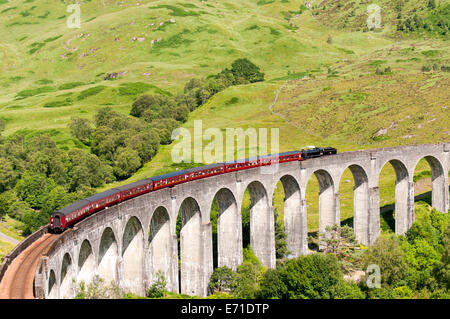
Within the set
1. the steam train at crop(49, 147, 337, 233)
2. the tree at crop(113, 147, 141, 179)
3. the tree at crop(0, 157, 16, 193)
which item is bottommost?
the steam train at crop(49, 147, 337, 233)

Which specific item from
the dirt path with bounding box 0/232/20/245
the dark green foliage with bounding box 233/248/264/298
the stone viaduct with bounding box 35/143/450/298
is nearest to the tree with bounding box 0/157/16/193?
the dirt path with bounding box 0/232/20/245

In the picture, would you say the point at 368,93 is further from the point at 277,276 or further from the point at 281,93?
the point at 277,276

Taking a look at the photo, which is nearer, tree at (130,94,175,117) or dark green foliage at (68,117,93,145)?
dark green foliage at (68,117,93,145)

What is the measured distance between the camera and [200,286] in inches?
2520

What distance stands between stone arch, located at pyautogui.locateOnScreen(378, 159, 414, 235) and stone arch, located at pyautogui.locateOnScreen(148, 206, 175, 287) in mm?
44256

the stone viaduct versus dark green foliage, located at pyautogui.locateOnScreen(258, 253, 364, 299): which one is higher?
the stone viaduct

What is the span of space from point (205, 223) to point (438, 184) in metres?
49.7

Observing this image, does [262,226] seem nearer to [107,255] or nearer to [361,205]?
[361,205]

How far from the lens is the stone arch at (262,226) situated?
233 ft

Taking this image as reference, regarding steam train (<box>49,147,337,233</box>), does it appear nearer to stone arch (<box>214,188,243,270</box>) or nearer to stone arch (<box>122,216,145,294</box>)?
stone arch (<box>122,216,145,294</box>)

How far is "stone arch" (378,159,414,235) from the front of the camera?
86.9 meters

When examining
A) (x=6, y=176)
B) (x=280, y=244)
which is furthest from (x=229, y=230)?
(x=6, y=176)

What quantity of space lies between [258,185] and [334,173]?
45.4 ft

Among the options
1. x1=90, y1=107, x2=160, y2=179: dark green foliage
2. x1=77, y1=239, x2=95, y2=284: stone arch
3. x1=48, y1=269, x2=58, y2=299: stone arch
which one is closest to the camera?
x1=48, y1=269, x2=58, y2=299: stone arch
